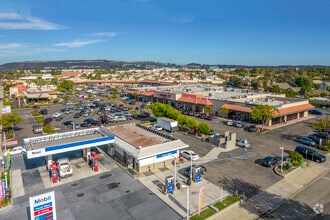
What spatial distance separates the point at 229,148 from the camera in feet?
110

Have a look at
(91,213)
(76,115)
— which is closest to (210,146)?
(91,213)

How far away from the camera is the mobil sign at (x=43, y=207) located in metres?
15.6

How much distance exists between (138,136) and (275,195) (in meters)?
15.7

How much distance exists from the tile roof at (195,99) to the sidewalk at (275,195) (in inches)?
1192

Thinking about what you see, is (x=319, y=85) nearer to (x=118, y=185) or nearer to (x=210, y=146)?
(x=210, y=146)

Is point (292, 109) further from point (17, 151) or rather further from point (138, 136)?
point (17, 151)

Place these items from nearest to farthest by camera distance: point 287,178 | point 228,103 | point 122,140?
point 287,178 → point 122,140 → point 228,103

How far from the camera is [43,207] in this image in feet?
52.5

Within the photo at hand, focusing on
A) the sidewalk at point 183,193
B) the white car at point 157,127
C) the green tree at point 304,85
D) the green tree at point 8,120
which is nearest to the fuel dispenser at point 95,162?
the sidewalk at point 183,193

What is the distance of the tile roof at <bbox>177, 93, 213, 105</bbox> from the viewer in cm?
5606

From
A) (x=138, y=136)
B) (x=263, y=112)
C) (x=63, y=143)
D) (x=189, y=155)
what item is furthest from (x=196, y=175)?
(x=263, y=112)

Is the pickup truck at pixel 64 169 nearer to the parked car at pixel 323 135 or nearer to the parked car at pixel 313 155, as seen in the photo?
the parked car at pixel 313 155

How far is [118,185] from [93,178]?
118 inches

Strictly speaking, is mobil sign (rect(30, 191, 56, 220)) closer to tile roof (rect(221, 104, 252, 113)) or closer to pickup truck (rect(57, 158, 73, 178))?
pickup truck (rect(57, 158, 73, 178))
